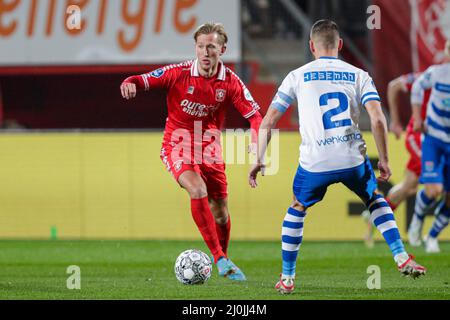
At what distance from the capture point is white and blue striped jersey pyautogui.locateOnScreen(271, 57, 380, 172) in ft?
25.6

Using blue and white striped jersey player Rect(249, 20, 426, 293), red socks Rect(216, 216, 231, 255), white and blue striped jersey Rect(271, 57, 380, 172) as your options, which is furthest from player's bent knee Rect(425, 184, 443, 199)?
white and blue striped jersey Rect(271, 57, 380, 172)

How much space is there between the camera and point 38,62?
17078 mm

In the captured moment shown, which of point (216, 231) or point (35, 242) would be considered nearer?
point (216, 231)

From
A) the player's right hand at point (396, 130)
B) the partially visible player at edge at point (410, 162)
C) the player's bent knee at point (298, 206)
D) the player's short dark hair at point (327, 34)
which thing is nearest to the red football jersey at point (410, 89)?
the partially visible player at edge at point (410, 162)

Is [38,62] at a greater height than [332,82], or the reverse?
[38,62]

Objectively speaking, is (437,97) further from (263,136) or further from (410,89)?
(263,136)

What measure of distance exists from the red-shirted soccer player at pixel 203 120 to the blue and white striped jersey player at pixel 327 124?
137 centimetres

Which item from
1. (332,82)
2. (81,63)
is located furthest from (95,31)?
(332,82)

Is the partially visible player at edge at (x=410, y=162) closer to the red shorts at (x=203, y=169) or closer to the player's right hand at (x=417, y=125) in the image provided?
the player's right hand at (x=417, y=125)

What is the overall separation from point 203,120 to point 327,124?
6.73 feet

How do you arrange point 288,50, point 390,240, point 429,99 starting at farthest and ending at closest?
1. point 288,50
2. point 429,99
3. point 390,240

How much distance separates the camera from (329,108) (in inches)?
308

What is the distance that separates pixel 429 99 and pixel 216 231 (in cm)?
396
